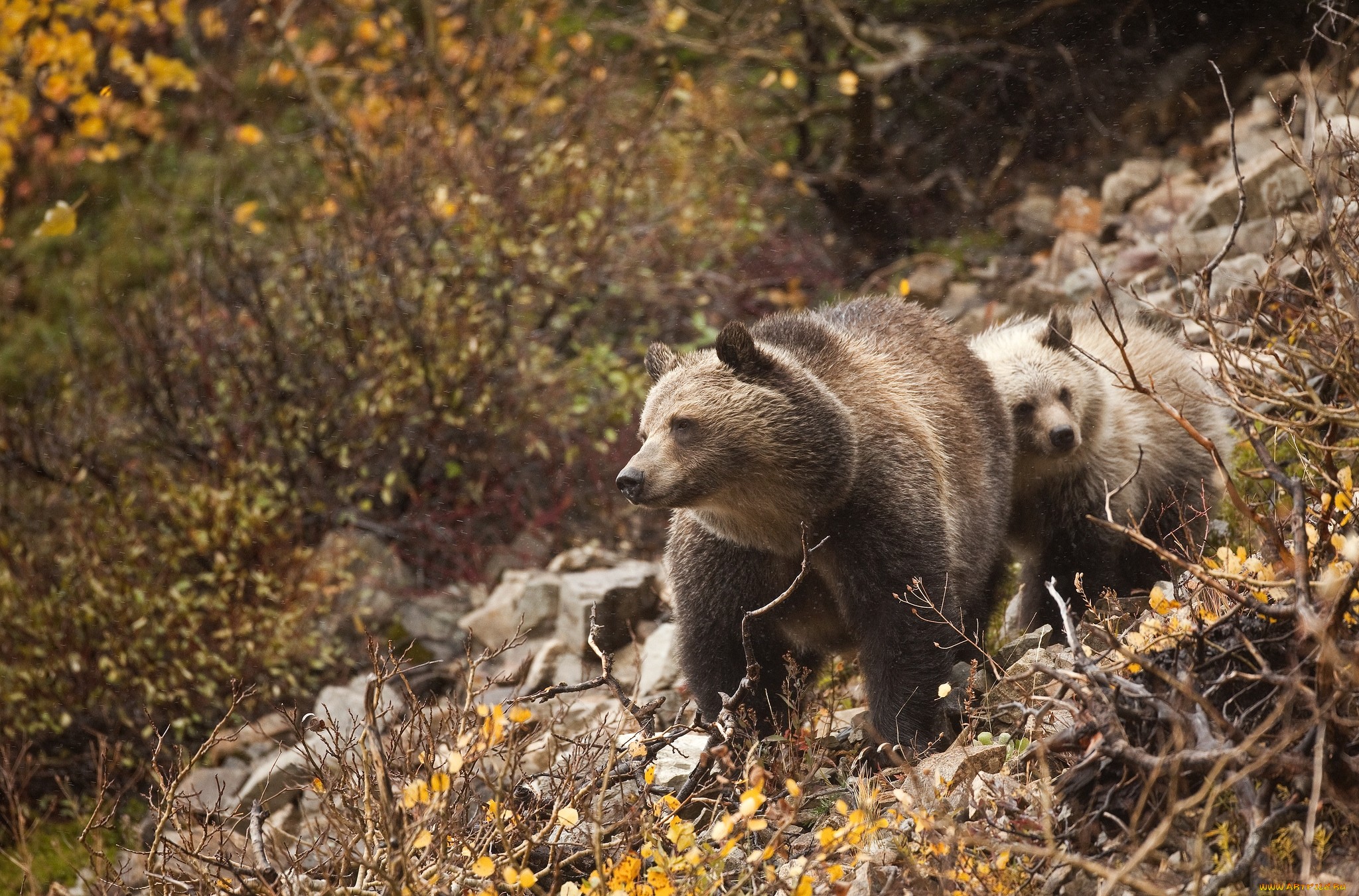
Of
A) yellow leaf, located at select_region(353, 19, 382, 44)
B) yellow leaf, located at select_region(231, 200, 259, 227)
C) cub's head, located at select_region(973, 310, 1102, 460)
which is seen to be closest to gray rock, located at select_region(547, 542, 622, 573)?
cub's head, located at select_region(973, 310, 1102, 460)

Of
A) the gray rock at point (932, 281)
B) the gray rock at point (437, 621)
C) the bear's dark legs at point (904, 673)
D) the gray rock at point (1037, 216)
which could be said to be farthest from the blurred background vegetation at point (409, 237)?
the bear's dark legs at point (904, 673)

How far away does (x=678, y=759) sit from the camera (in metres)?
4.27

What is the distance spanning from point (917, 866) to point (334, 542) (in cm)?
498

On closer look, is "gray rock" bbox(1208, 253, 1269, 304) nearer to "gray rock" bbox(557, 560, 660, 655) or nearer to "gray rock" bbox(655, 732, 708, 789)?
"gray rock" bbox(557, 560, 660, 655)

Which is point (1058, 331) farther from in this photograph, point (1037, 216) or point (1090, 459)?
point (1037, 216)

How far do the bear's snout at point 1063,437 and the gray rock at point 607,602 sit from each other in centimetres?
228

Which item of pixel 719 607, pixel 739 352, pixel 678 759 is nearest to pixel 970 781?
pixel 719 607

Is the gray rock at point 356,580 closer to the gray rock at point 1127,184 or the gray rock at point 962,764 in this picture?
the gray rock at point 962,764

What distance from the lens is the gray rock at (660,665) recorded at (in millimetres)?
5562

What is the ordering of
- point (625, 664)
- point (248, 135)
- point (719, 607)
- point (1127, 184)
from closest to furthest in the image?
point (719, 607) → point (625, 664) → point (1127, 184) → point (248, 135)

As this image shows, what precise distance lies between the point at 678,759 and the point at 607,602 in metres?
2.10

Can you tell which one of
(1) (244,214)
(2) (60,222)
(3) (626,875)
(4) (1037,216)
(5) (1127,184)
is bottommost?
(4) (1037,216)

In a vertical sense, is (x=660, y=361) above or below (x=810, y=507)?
above

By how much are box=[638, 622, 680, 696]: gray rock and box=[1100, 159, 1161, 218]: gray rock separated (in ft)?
16.5
